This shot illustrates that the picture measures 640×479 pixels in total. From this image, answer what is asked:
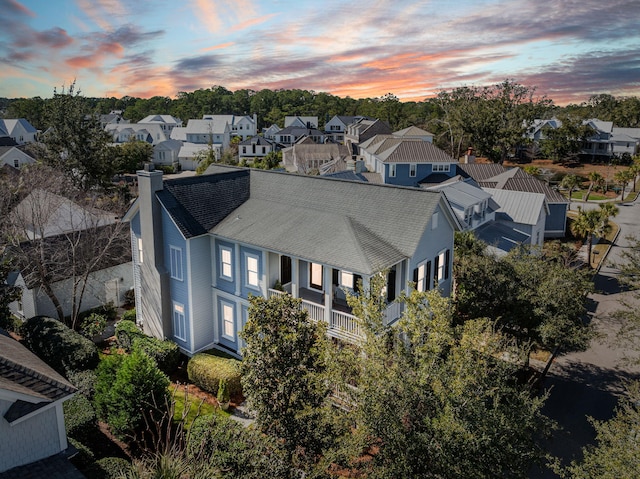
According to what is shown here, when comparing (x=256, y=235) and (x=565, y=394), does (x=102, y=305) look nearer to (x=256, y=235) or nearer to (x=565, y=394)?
(x=256, y=235)

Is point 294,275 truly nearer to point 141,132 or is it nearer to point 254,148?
point 254,148

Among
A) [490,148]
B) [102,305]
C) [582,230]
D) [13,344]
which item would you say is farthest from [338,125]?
[13,344]

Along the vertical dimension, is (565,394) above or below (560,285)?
below

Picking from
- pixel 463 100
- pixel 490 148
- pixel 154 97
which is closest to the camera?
pixel 490 148

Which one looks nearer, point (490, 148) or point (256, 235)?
point (256, 235)

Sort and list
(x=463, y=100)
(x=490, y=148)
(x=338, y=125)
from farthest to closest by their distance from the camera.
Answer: (x=338, y=125), (x=463, y=100), (x=490, y=148)

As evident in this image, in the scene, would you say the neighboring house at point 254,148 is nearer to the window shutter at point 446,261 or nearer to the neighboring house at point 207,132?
the neighboring house at point 207,132

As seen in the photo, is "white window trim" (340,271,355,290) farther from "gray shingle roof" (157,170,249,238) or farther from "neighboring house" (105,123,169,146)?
"neighboring house" (105,123,169,146)
